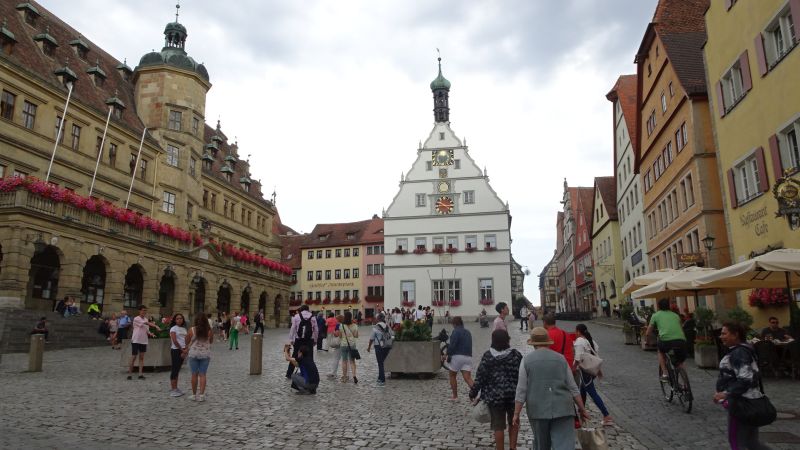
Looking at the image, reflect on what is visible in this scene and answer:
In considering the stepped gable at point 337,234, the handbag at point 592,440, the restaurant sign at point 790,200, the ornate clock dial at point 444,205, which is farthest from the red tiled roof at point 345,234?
the handbag at point 592,440

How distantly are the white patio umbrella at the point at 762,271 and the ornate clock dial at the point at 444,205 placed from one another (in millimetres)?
42010

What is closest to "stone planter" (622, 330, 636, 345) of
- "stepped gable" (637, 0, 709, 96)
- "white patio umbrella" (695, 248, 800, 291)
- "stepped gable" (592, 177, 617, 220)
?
"white patio umbrella" (695, 248, 800, 291)

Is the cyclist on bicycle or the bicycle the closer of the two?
the bicycle

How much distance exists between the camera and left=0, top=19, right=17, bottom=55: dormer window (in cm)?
2728

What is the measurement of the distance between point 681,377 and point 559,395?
5013mm

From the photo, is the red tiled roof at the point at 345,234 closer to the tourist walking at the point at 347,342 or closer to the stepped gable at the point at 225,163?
the stepped gable at the point at 225,163

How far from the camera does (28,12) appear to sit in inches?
1248

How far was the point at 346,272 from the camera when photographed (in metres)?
70.2

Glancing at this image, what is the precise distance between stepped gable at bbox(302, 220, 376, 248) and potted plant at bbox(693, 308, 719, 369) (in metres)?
56.8

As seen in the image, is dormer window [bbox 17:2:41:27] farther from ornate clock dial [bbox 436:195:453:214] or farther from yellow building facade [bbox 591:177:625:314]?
yellow building facade [bbox 591:177:625:314]

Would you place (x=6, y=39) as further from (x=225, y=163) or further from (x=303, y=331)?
(x=303, y=331)

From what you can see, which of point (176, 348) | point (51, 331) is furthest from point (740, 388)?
point (51, 331)

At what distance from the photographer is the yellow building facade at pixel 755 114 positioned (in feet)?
52.2

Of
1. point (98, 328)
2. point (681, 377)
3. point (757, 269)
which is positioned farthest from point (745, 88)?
point (98, 328)
